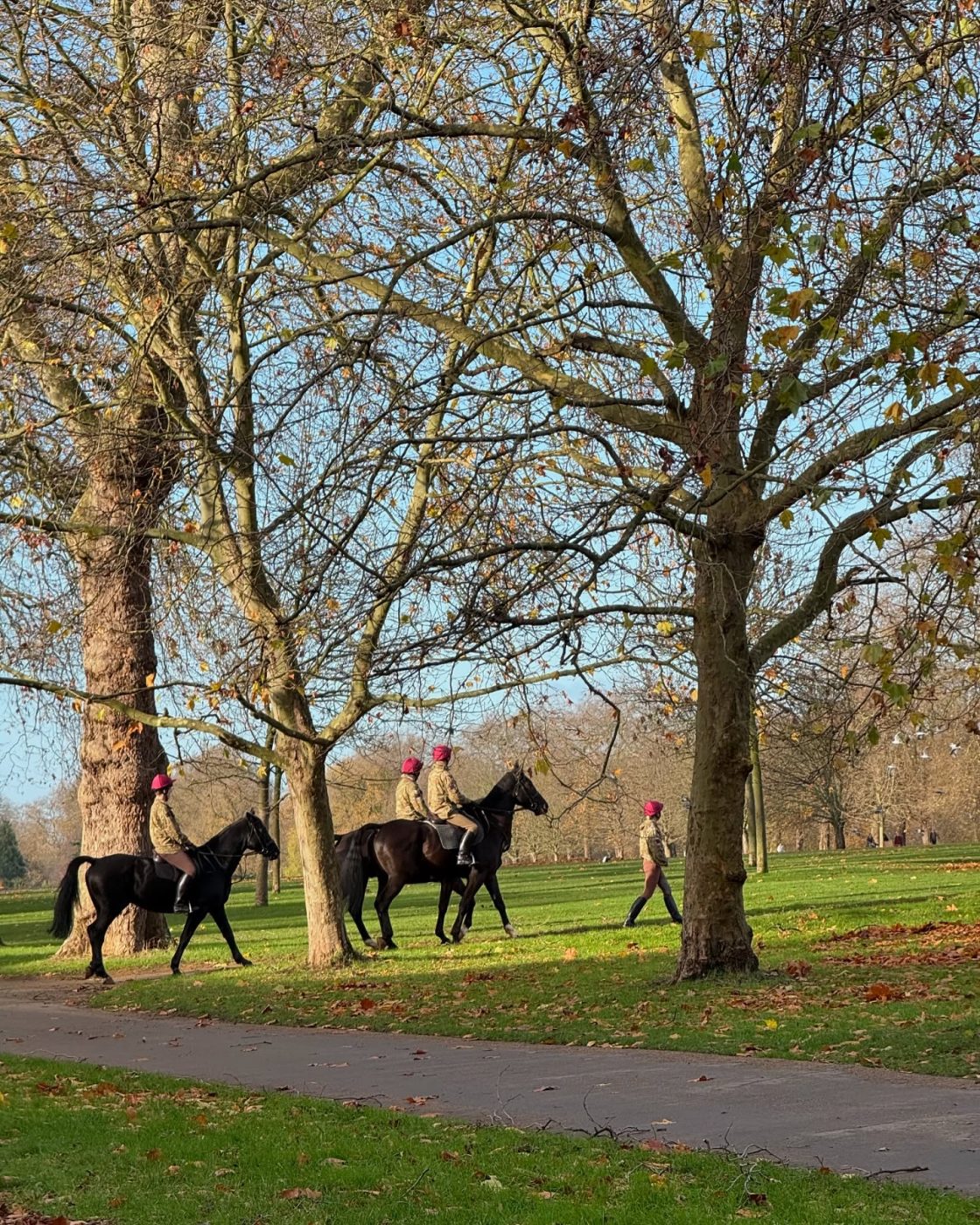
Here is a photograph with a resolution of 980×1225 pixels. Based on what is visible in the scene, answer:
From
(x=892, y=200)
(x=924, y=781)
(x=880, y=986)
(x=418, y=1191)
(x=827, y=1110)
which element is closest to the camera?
(x=418, y=1191)

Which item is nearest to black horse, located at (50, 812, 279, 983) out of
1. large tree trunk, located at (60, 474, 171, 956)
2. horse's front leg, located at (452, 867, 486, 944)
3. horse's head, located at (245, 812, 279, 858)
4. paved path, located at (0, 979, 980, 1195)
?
horse's head, located at (245, 812, 279, 858)

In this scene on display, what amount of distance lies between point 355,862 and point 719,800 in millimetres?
9965

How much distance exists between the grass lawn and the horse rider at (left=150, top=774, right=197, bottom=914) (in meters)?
1.45

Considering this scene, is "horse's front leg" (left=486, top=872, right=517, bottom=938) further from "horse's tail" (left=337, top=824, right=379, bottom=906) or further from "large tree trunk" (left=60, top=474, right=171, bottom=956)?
"large tree trunk" (left=60, top=474, right=171, bottom=956)

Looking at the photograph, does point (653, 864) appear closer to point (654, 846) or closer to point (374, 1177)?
point (654, 846)

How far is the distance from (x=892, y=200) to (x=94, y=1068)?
951 cm

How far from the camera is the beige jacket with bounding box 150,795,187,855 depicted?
20.4m

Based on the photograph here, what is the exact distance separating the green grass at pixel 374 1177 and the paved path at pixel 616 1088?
1.52 ft

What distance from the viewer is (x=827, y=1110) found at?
852 cm

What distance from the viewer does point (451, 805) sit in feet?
72.6

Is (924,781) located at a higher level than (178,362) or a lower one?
lower

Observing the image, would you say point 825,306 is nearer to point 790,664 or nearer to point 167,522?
point 790,664

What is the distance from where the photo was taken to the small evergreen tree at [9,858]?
362 ft

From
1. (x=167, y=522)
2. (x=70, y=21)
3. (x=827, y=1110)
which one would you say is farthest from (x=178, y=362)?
(x=827, y=1110)
